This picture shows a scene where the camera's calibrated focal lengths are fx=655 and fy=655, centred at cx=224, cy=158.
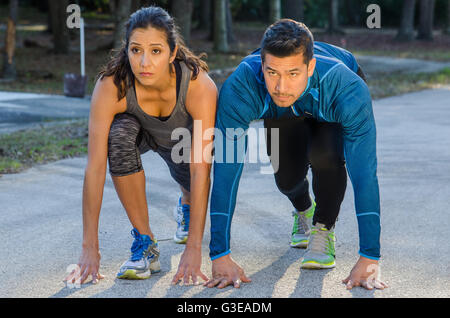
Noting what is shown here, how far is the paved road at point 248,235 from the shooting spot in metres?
2.97

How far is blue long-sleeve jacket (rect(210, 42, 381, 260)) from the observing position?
9.41 feet

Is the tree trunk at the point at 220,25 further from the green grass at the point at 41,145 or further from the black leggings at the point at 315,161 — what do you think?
the black leggings at the point at 315,161

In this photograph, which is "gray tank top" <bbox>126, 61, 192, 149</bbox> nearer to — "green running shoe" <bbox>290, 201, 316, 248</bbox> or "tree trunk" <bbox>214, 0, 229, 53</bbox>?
"green running shoe" <bbox>290, 201, 316, 248</bbox>

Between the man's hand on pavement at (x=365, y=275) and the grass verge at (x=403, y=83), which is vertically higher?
the grass verge at (x=403, y=83)

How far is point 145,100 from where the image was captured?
3.09m

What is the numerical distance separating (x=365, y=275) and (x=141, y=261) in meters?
1.04

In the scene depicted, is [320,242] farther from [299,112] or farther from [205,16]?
[205,16]

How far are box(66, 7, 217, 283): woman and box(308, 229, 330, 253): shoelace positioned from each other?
24.6 inches

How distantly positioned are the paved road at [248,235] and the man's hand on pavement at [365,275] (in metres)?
0.04

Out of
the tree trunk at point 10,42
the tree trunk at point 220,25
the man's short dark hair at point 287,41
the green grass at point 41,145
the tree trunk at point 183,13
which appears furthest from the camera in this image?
the tree trunk at point 220,25

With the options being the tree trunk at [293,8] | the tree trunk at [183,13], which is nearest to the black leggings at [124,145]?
the tree trunk at [183,13]
